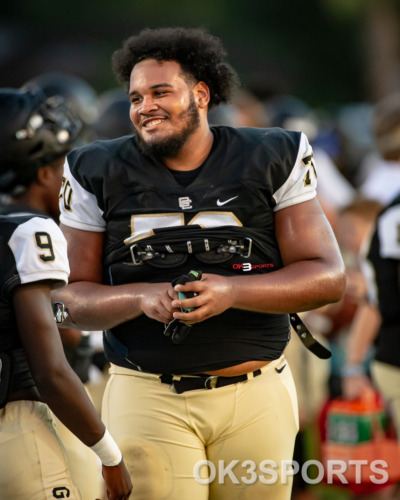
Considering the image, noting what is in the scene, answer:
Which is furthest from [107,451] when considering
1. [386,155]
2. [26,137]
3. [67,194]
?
[386,155]

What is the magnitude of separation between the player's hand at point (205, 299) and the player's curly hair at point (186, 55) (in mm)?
932

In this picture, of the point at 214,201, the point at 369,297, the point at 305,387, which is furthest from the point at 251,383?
the point at 305,387

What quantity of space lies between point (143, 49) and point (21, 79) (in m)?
20.7

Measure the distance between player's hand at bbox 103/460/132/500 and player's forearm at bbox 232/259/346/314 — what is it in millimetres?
726

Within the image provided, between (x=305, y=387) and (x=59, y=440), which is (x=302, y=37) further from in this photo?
(x=59, y=440)

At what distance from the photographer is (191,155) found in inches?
144

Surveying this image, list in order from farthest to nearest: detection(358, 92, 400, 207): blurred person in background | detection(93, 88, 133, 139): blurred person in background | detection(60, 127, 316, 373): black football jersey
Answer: detection(358, 92, 400, 207): blurred person in background → detection(93, 88, 133, 139): blurred person in background → detection(60, 127, 316, 373): black football jersey

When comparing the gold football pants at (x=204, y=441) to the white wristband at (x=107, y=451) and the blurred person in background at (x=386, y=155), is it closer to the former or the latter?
the white wristband at (x=107, y=451)

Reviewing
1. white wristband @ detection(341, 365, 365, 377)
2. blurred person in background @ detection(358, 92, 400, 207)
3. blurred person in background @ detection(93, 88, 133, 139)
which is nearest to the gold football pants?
white wristband @ detection(341, 365, 365, 377)

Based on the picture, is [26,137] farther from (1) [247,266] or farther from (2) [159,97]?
(1) [247,266]

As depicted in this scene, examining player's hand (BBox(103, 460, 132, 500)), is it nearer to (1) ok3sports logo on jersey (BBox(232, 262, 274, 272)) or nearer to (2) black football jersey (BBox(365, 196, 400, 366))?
(1) ok3sports logo on jersey (BBox(232, 262, 274, 272))

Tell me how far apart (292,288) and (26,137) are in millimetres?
1405

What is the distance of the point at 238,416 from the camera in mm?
3533

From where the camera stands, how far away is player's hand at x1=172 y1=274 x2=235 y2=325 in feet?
10.6
